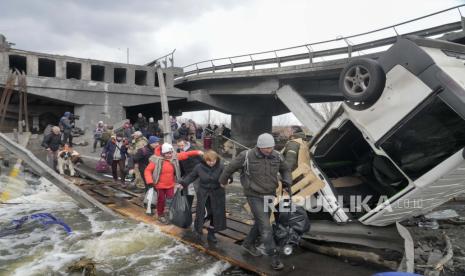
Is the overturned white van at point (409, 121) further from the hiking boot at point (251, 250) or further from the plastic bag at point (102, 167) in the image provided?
the plastic bag at point (102, 167)

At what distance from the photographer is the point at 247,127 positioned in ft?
74.7

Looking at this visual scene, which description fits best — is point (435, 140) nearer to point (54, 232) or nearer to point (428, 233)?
point (428, 233)

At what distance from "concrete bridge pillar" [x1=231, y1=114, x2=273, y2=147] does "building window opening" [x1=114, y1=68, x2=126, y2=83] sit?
7.36m

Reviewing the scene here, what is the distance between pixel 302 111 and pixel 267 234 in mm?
12214

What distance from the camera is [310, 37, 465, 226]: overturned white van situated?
365cm

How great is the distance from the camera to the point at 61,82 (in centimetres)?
1898

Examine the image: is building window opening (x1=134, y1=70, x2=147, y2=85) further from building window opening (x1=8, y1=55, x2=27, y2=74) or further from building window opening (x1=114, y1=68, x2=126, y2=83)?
building window opening (x1=8, y1=55, x2=27, y2=74)

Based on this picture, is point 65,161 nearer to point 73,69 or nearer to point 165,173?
point 165,173

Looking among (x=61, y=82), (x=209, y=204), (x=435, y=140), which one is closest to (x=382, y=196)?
(x=435, y=140)

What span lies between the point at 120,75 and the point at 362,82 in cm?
2110

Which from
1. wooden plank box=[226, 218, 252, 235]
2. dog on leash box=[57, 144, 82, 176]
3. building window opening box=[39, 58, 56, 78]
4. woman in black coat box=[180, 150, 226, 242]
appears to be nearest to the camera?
woman in black coat box=[180, 150, 226, 242]

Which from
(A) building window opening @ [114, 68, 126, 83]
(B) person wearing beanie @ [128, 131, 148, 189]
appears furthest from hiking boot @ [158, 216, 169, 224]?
(A) building window opening @ [114, 68, 126, 83]

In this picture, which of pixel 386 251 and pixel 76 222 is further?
pixel 76 222

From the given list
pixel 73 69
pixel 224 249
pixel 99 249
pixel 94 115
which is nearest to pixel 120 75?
pixel 73 69
